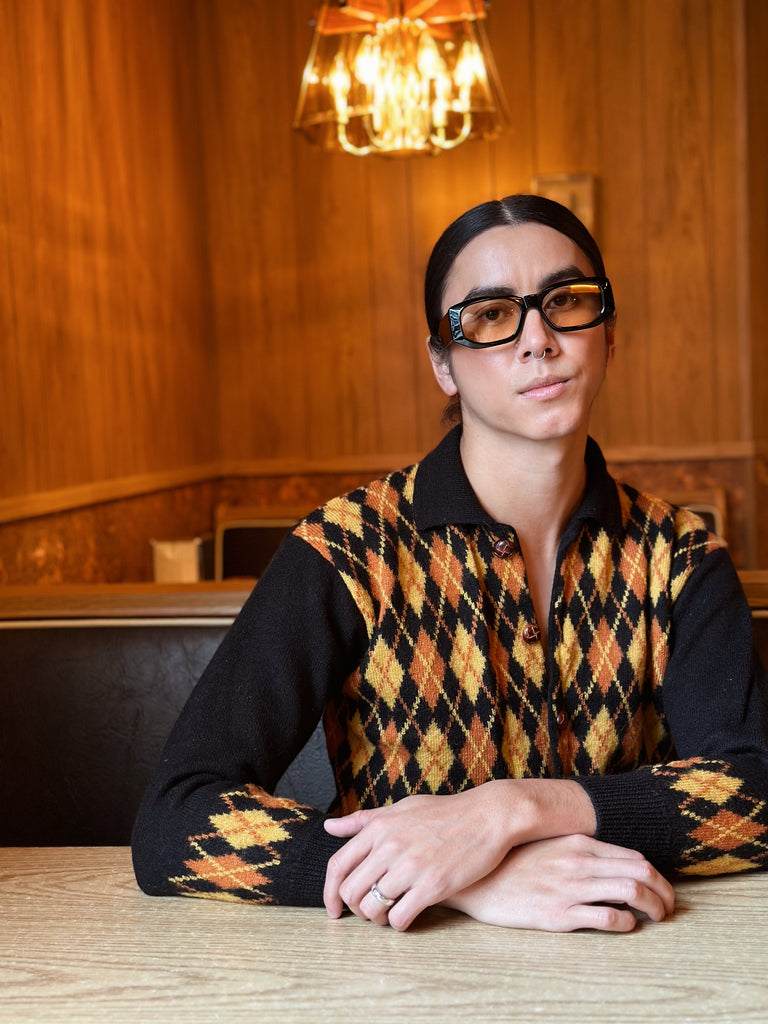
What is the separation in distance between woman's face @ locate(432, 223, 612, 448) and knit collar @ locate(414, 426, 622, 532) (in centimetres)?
7

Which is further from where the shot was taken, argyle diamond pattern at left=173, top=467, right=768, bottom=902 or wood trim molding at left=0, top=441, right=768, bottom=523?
wood trim molding at left=0, top=441, right=768, bottom=523

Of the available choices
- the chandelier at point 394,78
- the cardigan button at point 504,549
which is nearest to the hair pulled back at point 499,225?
the cardigan button at point 504,549

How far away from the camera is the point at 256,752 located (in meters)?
1.24

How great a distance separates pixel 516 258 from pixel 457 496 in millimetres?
289

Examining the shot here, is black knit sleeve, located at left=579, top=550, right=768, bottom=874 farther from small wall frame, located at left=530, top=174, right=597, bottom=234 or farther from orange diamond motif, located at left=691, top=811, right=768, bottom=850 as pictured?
small wall frame, located at left=530, top=174, right=597, bottom=234

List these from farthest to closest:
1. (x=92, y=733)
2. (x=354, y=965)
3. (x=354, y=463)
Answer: (x=354, y=463) → (x=92, y=733) → (x=354, y=965)

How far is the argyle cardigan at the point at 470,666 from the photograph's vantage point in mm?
1239

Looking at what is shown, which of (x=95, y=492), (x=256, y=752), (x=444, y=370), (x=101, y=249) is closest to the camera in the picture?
(x=256, y=752)


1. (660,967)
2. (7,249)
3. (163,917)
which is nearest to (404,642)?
(163,917)

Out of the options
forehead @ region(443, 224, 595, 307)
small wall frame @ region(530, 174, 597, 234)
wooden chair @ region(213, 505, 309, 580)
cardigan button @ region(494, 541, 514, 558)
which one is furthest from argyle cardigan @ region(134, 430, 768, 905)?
small wall frame @ region(530, 174, 597, 234)

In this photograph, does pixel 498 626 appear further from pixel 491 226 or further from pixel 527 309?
pixel 491 226

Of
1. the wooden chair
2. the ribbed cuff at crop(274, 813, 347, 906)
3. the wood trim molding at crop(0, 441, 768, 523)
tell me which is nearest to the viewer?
the ribbed cuff at crop(274, 813, 347, 906)

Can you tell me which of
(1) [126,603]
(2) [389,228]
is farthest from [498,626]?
(2) [389,228]

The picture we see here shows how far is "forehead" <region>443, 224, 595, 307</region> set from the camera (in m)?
1.33
